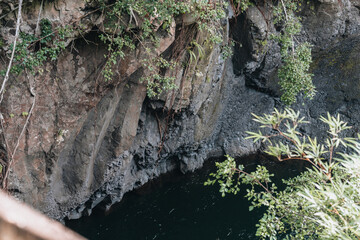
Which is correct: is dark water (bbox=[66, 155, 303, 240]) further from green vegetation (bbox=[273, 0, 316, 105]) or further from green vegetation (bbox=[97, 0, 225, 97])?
green vegetation (bbox=[97, 0, 225, 97])

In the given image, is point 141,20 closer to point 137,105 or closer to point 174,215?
point 137,105

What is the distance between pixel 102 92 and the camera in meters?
6.02

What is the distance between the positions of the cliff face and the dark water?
36cm

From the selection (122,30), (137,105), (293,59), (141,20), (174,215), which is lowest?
(174,215)

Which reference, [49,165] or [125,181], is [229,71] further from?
[49,165]

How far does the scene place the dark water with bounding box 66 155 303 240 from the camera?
7567mm

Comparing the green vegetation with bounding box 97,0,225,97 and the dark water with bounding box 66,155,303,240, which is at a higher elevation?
the green vegetation with bounding box 97,0,225,97

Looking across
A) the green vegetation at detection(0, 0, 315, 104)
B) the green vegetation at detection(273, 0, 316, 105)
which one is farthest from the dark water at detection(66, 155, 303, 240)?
the green vegetation at detection(0, 0, 315, 104)

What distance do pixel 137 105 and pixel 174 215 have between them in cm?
323

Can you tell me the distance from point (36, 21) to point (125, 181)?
491 cm

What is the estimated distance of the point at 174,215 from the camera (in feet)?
27.2

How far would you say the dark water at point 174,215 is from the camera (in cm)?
757

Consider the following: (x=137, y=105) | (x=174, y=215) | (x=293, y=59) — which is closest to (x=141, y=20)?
(x=137, y=105)

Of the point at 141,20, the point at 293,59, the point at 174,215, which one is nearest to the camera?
the point at 141,20
